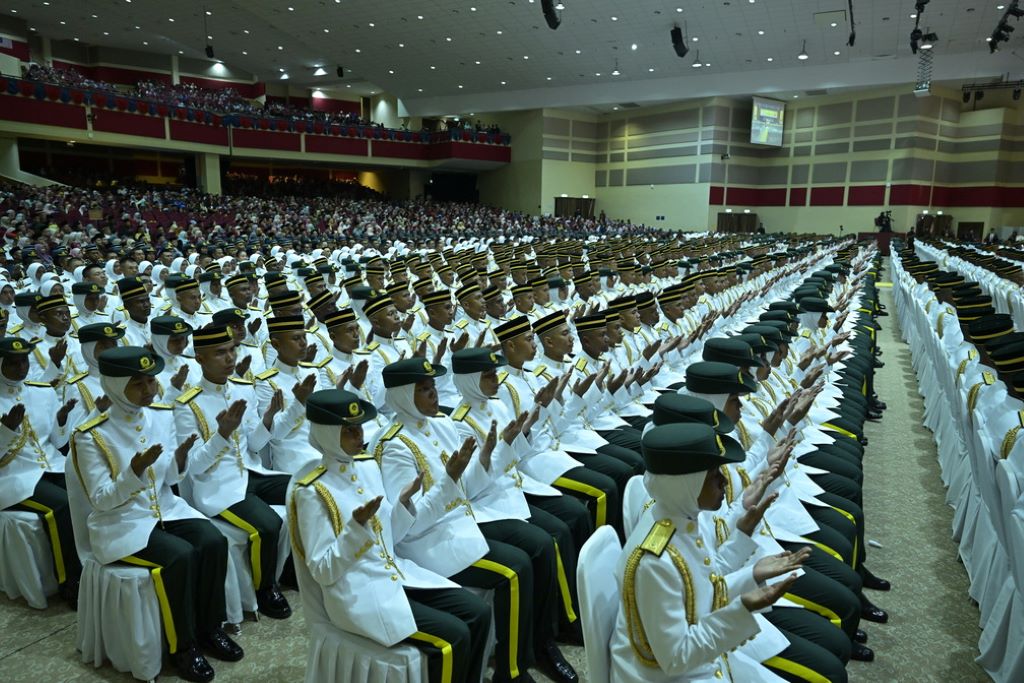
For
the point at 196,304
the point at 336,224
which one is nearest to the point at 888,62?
the point at 336,224

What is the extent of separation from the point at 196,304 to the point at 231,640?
12.0 feet

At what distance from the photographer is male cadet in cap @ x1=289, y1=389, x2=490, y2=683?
2127 millimetres

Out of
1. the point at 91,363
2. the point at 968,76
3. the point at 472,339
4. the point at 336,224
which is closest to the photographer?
the point at 91,363

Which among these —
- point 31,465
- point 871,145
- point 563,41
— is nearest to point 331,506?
point 31,465

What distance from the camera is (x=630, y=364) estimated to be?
4.97 meters

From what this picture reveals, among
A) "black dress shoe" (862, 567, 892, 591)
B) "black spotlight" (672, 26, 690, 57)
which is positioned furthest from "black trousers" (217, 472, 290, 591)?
"black spotlight" (672, 26, 690, 57)

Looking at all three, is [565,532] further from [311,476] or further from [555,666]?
[311,476]

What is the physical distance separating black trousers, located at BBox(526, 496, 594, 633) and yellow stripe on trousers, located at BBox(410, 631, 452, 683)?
769 millimetres

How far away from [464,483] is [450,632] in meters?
0.70

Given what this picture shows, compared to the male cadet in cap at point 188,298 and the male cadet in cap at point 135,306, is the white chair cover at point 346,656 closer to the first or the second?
the male cadet in cap at point 135,306

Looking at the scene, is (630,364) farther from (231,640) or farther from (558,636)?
(231,640)

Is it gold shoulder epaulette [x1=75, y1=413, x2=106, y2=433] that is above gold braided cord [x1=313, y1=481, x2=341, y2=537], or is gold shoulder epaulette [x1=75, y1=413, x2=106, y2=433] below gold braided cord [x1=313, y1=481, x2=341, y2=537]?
above

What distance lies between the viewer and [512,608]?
2.51 m

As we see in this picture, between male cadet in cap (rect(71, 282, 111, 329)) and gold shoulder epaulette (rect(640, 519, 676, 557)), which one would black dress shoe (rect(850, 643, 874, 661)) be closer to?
gold shoulder epaulette (rect(640, 519, 676, 557))
